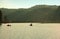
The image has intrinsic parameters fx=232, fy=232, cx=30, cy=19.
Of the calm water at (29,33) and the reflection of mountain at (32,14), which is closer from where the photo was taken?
the calm water at (29,33)

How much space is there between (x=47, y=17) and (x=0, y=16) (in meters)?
7.06

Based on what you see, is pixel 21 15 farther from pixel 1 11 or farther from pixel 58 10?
pixel 58 10

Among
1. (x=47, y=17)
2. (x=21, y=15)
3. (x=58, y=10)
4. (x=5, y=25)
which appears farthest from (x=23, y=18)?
(x=5, y=25)

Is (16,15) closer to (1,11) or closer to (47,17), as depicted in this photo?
(1,11)

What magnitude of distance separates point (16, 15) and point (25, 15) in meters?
1.28

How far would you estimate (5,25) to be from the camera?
34.6 metres

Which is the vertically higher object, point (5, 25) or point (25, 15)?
point (25, 15)

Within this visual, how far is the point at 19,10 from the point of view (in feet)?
90.0

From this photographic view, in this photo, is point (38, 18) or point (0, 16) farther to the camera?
point (0, 16)

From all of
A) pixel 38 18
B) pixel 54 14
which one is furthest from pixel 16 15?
pixel 54 14

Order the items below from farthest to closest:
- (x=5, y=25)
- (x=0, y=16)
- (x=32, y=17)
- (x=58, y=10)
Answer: (x=5, y=25) → (x=0, y=16) → (x=32, y=17) → (x=58, y=10)

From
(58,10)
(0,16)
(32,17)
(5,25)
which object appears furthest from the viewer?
(5,25)

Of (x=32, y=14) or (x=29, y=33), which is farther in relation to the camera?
(x=32, y=14)

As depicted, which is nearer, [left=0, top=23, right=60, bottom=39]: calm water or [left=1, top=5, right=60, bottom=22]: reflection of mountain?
[left=0, top=23, right=60, bottom=39]: calm water
